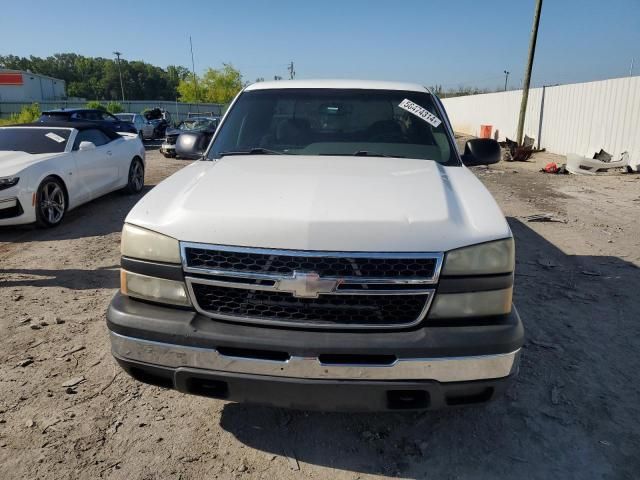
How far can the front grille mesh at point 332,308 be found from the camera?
6.74 ft

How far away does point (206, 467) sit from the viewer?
234 cm

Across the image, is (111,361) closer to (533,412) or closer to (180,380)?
(180,380)

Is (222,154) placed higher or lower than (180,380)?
higher

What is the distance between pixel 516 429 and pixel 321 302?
1.41 m

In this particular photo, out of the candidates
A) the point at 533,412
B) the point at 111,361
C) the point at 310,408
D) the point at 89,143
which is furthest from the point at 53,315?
the point at 89,143

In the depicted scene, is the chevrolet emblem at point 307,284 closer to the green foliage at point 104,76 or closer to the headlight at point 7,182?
the headlight at point 7,182

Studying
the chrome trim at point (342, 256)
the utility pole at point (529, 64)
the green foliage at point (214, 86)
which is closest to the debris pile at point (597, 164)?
the utility pole at point (529, 64)

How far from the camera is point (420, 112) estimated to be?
3.62 metres

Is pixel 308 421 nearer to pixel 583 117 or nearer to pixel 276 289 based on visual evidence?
pixel 276 289

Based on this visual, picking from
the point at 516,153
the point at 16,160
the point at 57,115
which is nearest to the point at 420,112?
the point at 16,160

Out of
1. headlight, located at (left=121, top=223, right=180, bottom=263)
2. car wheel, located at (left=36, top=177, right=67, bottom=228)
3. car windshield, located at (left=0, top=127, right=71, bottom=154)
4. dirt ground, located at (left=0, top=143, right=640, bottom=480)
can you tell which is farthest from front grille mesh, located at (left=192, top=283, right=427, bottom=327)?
car windshield, located at (left=0, top=127, right=71, bottom=154)

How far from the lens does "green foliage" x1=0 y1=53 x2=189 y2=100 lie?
111125 millimetres

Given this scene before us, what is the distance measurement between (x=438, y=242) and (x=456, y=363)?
51 cm

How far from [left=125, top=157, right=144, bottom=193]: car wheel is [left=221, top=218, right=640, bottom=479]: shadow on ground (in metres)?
7.78
